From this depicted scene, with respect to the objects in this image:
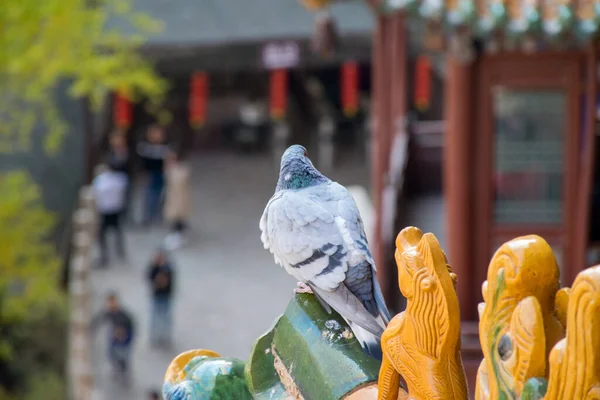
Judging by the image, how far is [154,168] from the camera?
15.5 m

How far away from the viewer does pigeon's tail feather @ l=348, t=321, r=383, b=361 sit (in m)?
3.05

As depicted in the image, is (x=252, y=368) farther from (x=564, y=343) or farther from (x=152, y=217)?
(x=152, y=217)

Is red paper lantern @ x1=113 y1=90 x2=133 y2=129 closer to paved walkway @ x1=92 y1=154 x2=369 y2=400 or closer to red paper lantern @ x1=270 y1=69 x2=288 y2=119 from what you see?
paved walkway @ x1=92 y1=154 x2=369 y2=400

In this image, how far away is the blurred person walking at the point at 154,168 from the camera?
1529 cm

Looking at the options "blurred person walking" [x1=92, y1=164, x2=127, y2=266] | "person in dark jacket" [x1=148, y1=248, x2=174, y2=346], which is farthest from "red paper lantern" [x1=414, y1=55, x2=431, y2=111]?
"person in dark jacket" [x1=148, y1=248, x2=174, y2=346]

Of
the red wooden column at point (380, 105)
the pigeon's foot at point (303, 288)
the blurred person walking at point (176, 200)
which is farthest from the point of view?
the blurred person walking at point (176, 200)

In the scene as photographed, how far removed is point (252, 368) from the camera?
326 cm

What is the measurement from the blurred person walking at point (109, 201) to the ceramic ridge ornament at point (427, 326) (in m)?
11.6

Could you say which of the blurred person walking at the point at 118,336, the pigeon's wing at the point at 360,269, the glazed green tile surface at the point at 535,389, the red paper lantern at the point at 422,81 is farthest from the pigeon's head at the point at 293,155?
the red paper lantern at the point at 422,81

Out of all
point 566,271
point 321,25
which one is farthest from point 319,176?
point 321,25

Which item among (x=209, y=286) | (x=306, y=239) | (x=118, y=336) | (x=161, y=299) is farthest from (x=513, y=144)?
(x=209, y=286)

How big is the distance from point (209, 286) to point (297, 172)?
36.0 ft

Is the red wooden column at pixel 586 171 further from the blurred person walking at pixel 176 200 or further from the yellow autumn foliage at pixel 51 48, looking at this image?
the blurred person walking at pixel 176 200

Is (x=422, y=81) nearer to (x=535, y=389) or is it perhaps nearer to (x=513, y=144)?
(x=513, y=144)
